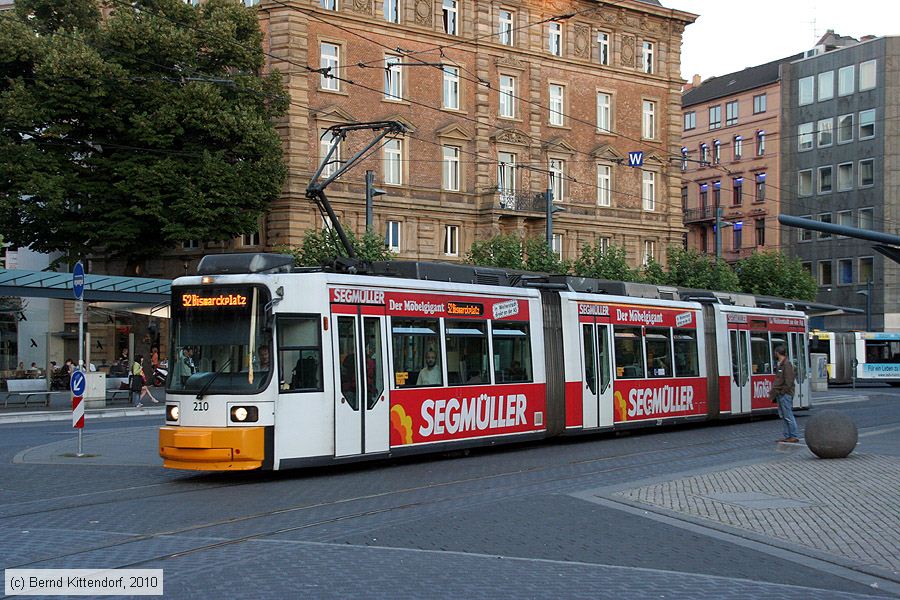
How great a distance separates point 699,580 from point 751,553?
145cm

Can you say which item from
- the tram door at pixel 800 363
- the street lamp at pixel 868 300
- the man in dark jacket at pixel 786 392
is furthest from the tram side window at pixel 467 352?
the street lamp at pixel 868 300

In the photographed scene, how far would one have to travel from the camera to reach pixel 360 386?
15820 millimetres

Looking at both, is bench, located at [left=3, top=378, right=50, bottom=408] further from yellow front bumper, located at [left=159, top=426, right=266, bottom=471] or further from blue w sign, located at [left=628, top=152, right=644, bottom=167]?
blue w sign, located at [left=628, top=152, right=644, bottom=167]

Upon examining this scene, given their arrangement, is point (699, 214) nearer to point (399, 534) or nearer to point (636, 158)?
point (636, 158)

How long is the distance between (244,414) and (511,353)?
597 centimetres

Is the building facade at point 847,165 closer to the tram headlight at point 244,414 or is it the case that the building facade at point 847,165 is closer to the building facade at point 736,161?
the building facade at point 736,161

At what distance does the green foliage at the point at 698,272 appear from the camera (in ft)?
172

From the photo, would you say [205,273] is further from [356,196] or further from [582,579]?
[356,196]

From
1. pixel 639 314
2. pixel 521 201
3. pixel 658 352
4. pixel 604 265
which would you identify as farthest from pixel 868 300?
pixel 639 314

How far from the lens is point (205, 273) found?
597 inches

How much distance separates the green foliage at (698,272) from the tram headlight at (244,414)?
4041 cm

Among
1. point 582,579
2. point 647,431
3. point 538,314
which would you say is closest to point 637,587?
point 582,579

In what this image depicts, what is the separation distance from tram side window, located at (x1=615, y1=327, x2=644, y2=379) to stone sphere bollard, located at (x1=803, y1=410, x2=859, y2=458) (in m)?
4.95

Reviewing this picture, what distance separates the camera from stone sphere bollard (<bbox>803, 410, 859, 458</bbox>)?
693 inches
